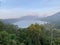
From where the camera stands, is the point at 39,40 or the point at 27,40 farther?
the point at 39,40

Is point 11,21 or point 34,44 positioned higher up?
point 11,21

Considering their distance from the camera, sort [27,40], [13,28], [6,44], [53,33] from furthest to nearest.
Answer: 1. [53,33]
2. [13,28]
3. [27,40]
4. [6,44]

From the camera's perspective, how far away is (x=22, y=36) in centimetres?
2397

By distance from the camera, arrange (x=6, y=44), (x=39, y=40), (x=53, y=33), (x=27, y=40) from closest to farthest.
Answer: (x=6, y=44), (x=27, y=40), (x=39, y=40), (x=53, y=33)

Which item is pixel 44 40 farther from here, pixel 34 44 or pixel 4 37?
pixel 4 37

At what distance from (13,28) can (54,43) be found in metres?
5.26

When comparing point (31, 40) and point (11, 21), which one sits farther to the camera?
point (11, 21)

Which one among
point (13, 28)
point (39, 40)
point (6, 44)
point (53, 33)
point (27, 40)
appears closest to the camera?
point (6, 44)

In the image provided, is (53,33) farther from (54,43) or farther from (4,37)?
(4,37)

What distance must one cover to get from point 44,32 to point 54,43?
8.51ft

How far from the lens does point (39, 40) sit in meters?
24.9

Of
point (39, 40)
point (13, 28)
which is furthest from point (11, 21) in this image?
point (39, 40)

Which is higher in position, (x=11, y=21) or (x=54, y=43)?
(x=11, y=21)

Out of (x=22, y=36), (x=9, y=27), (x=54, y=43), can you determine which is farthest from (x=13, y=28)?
(x=54, y=43)
